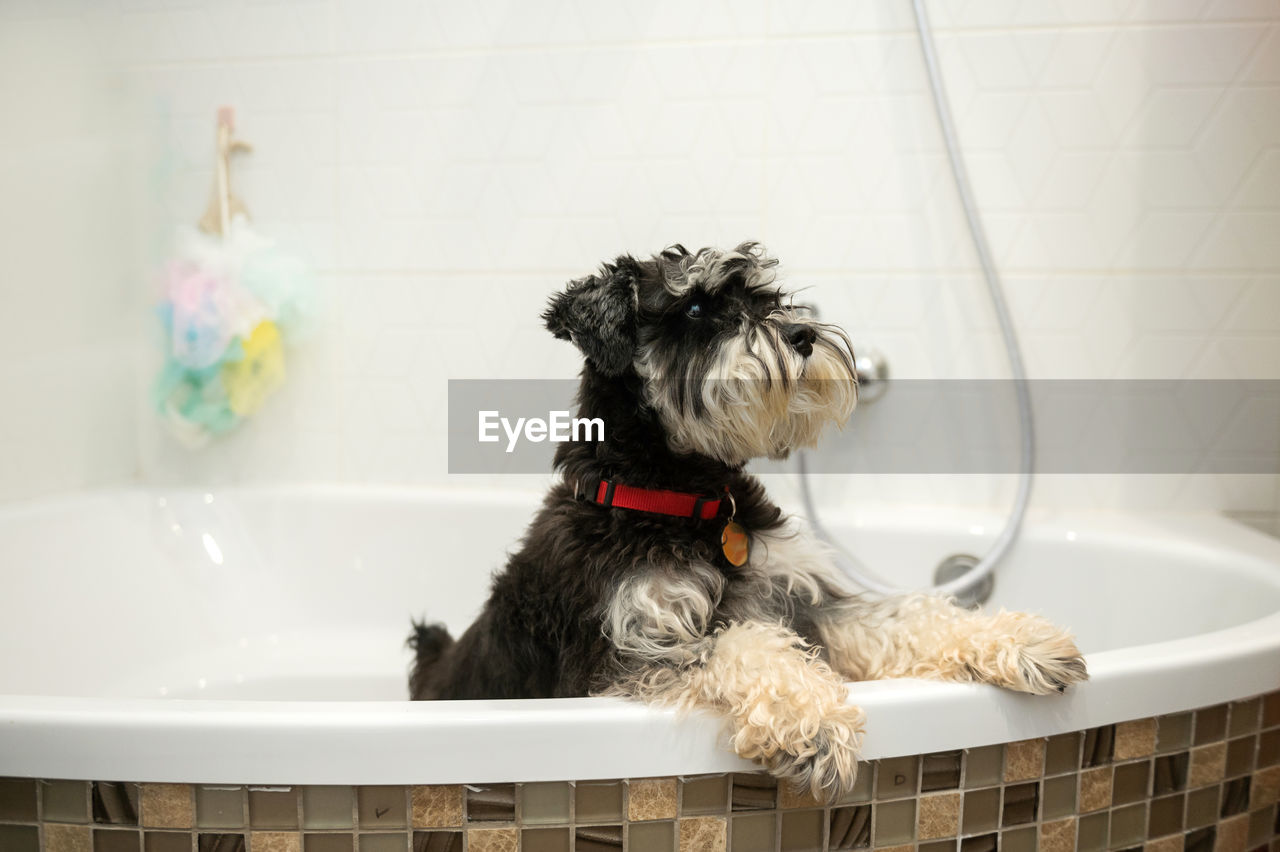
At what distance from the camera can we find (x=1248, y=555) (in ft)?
5.92

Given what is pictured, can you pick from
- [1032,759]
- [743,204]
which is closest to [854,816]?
[1032,759]

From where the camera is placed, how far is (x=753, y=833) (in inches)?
43.1

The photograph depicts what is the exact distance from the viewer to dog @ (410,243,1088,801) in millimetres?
1188

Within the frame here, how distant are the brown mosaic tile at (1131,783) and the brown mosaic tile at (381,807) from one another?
0.94 meters

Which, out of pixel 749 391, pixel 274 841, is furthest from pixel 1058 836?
pixel 274 841

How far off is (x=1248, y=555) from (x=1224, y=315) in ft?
1.94

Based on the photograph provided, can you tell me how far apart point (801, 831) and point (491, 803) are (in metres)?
0.38

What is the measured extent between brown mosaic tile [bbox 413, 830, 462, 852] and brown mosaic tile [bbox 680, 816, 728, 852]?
0.89ft

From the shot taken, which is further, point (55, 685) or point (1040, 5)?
point (1040, 5)

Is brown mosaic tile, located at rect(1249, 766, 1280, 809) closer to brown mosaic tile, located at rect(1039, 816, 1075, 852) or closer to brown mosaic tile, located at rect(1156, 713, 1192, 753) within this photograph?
brown mosaic tile, located at rect(1156, 713, 1192, 753)

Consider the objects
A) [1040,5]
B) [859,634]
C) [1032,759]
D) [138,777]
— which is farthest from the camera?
[1040,5]

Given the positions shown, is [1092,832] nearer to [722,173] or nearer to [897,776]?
[897,776]

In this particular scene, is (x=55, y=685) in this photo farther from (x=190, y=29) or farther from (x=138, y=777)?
(x=190, y=29)

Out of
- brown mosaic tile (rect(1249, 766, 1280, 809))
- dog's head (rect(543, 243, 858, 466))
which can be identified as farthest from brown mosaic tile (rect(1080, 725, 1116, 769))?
dog's head (rect(543, 243, 858, 466))
